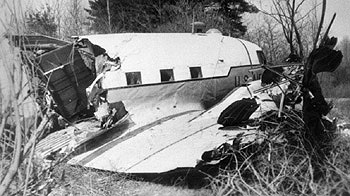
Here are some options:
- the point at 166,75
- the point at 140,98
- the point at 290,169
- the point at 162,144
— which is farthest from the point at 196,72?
the point at 290,169

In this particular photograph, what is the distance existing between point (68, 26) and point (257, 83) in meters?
26.4

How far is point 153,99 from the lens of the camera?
32.6ft

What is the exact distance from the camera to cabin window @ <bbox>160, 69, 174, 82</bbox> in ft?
33.2

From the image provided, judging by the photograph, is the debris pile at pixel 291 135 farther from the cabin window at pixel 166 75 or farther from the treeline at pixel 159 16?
the treeline at pixel 159 16

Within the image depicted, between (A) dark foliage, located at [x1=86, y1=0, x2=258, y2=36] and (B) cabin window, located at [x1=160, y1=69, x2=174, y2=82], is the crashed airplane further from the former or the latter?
(A) dark foliage, located at [x1=86, y1=0, x2=258, y2=36]

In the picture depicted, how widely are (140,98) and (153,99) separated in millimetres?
381

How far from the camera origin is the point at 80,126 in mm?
10320

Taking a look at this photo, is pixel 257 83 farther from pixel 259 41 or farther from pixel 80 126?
pixel 259 41

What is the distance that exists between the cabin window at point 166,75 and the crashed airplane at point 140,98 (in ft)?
0.09

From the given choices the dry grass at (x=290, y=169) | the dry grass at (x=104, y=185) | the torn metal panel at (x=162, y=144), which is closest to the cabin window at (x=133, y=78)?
the torn metal panel at (x=162, y=144)

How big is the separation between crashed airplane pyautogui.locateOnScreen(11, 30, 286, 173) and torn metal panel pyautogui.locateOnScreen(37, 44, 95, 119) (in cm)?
3

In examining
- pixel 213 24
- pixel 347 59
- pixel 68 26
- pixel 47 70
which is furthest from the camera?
pixel 347 59

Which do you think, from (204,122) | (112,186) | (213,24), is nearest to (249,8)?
(213,24)

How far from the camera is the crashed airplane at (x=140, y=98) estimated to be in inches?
327
